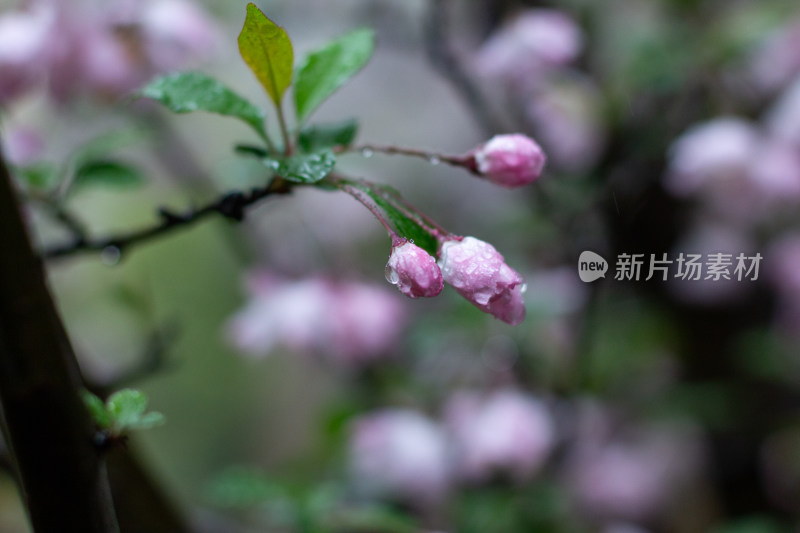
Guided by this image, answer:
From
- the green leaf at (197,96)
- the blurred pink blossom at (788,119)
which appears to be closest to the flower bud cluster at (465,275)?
the green leaf at (197,96)

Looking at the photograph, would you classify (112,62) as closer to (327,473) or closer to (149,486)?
(149,486)

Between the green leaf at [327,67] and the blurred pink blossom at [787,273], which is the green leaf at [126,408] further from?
the blurred pink blossom at [787,273]

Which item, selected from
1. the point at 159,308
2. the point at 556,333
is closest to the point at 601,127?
the point at 556,333

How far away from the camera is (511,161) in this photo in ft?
0.92

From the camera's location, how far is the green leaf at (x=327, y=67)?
0.32 m

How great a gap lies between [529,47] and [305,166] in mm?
489

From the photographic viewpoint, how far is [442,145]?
1.52 meters

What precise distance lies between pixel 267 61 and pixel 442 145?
4.14ft

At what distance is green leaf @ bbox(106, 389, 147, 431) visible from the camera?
26cm

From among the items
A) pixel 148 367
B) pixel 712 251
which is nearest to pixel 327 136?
pixel 148 367

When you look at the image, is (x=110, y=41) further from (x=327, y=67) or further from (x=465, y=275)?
(x=465, y=275)

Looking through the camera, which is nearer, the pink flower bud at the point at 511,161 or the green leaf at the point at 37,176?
the pink flower bud at the point at 511,161

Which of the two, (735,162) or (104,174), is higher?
(735,162)

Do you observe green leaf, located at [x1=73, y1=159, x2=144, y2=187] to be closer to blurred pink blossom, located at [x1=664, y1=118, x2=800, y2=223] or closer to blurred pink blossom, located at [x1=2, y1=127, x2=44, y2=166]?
blurred pink blossom, located at [x1=2, y1=127, x2=44, y2=166]
